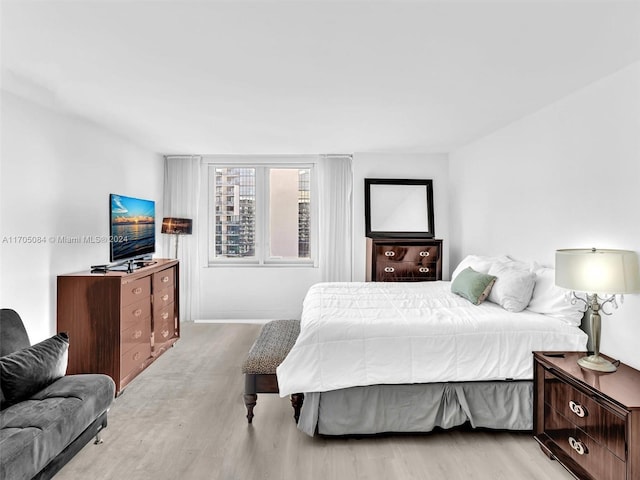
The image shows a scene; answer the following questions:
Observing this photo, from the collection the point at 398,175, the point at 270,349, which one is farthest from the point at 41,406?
the point at 398,175

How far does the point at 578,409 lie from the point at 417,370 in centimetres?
91

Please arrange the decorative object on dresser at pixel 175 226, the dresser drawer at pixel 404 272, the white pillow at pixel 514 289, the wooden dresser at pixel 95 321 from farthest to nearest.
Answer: the decorative object on dresser at pixel 175 226
the dresser drawer at pixel 404 272
the wooden dresser at pixel 95 321
the white pillow at pixel 514 289

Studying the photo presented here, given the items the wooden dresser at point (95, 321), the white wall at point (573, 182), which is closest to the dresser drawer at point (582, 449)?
the white wall at point (573, 182)

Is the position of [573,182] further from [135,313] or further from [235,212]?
[235,212]

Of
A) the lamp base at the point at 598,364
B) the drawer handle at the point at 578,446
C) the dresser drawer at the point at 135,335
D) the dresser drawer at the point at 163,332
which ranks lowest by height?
the drawer handle at the point at 578,446

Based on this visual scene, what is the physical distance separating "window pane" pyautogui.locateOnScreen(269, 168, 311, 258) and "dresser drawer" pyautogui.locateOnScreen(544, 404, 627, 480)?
392cm

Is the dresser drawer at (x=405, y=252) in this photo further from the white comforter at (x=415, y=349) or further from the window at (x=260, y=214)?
the white comforter at (x=415, y=349)

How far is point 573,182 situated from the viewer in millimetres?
2887

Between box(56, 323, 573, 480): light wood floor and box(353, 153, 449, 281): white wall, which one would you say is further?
box(353, 153, 449, 281): white wall

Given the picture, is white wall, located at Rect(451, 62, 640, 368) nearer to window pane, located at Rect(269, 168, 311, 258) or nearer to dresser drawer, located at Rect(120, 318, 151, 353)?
window pane, located at Rect(269, 168, 311, 258)

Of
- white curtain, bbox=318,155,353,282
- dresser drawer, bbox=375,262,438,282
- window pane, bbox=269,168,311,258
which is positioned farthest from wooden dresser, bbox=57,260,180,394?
dresser drawer, bbox=375,262,438,282

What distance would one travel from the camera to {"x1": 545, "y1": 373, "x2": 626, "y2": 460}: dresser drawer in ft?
6.10

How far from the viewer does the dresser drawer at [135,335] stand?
327 cm

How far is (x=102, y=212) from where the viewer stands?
3.92 meters
